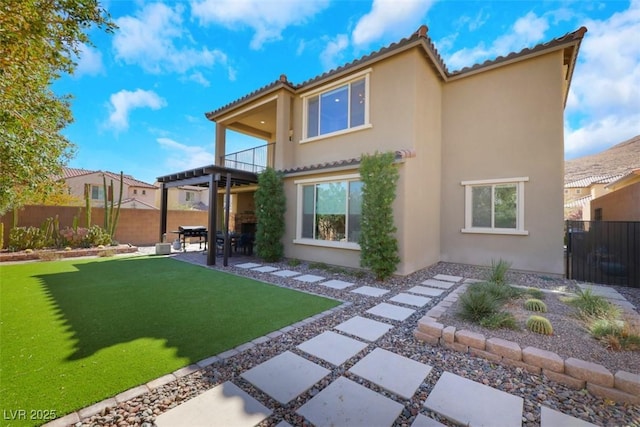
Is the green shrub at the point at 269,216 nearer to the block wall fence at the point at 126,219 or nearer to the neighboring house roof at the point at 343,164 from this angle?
the neighboring house roof at the point at 343,164

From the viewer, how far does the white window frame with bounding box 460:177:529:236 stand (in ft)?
28.2

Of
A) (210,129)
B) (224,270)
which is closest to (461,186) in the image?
(224,270)

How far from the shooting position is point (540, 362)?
3205 millimetres

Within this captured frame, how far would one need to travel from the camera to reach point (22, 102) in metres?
4.66

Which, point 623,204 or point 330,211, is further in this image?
point 623,204

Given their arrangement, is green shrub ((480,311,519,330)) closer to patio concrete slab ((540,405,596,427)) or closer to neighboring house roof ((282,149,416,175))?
patio concrete slab ((540,405,596,427))

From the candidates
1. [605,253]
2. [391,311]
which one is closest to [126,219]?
[391,311]

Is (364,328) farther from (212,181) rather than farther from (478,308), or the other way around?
(212,181)

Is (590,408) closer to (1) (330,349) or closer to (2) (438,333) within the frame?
(2) (438,333)

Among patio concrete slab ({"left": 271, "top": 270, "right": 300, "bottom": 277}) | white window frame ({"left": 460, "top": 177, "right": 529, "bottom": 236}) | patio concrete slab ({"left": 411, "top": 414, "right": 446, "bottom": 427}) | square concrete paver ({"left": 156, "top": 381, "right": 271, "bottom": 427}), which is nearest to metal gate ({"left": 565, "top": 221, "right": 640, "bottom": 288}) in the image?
white window frame ({"left": 460, "top": 177, "right": 529, "bottom": 236})

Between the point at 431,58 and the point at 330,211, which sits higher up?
the point at 431,58

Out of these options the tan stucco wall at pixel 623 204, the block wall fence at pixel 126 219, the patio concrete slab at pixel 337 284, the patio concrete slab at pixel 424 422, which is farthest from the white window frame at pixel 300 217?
the block wall fence at pixel 126 219

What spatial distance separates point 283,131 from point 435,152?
6070 mm

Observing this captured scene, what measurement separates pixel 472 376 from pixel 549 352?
110 centimetres
